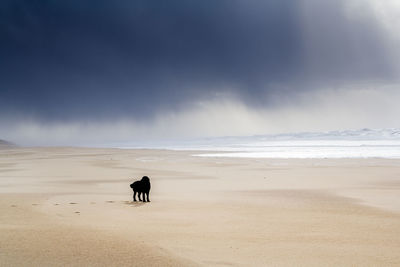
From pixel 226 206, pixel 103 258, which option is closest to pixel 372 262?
pixel 103 258

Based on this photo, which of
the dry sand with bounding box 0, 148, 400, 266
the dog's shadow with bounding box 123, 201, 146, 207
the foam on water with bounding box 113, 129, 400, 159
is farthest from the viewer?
the foam on water with bounding box 113, 129, 400, 159

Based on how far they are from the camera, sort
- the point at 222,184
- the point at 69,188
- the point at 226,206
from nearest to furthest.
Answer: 1. the point at 226,206
2. the point at 69,188
3. the point at 222,184

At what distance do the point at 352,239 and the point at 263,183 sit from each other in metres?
8.92

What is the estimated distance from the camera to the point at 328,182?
590 inches

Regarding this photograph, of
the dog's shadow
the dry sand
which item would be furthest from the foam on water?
the dog's shadow

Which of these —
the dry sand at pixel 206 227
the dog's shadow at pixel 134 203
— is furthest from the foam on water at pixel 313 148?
the dog's shadow at pixel 134 203

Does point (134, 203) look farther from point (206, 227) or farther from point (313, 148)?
point (313, 148)

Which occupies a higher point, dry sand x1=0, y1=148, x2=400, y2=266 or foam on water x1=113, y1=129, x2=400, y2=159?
foam on water x1=113, y1=129, x2=400, y2=159

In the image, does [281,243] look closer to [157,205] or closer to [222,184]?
[157,205]

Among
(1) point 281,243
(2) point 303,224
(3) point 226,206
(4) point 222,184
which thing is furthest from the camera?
(4) point 222,184

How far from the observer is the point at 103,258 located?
4.59m

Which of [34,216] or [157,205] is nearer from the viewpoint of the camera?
[34,216]

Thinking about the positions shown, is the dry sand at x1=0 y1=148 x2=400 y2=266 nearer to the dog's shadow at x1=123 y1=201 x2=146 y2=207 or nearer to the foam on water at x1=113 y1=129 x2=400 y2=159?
the dog's shadow at x1=123 y1=201 x2=146 y2=207

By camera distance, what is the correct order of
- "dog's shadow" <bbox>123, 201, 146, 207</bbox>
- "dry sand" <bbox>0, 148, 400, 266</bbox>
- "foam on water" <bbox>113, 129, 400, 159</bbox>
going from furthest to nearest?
"foam on water" <bbox>113, 129, 400, 159</bbox>
"dog's shadow" <bbox>123, 201, 146, 207</bbox>
"dry sand" <bbox>0, 148, 400, 266</bbox>
